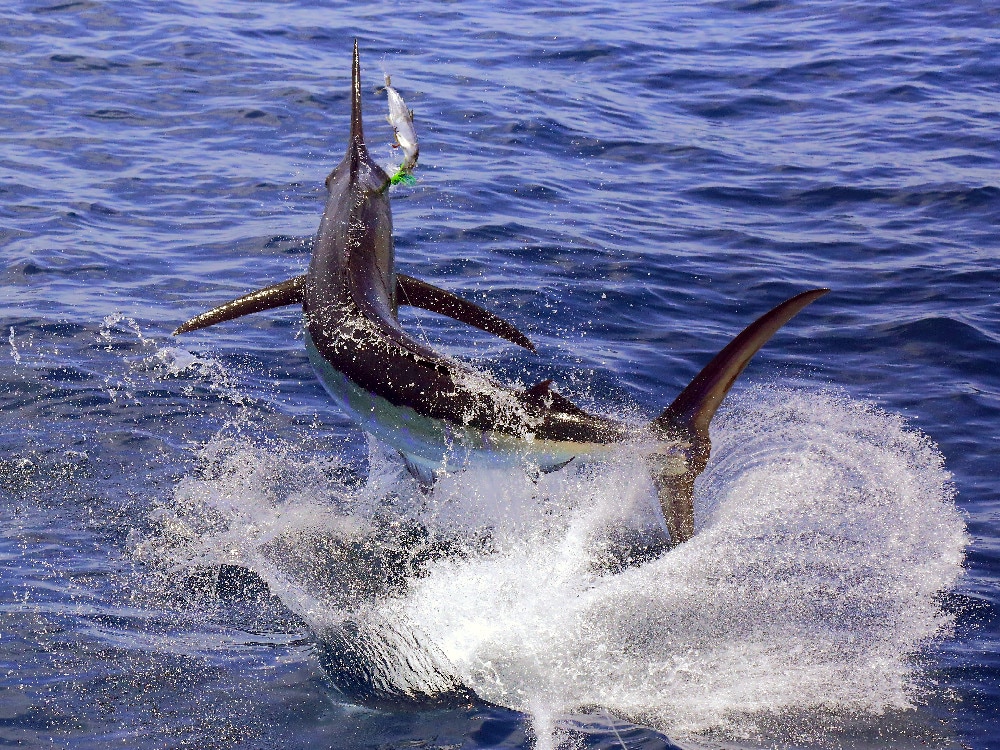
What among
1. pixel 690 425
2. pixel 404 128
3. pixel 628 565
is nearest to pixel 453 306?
pixel 404 128

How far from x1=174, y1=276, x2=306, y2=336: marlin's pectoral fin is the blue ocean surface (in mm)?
1075

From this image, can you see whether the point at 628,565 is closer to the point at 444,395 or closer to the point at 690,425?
the point at 690,425

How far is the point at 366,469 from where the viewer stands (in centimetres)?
826

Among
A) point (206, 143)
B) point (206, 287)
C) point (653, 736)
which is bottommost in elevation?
point (653, 736)

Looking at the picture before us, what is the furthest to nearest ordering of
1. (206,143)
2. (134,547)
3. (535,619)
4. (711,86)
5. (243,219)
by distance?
1. (711,86)
2. (206,143)
3. (243,219)
4. (134,547)
5. (535,619)

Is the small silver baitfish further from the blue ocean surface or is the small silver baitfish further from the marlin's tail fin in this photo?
the marlin's tail fin

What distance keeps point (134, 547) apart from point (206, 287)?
4.52 metres

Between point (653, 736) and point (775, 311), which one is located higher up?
point (775, 311)

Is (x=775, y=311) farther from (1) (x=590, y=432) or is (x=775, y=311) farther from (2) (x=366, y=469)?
(2) (x=366, y=469)

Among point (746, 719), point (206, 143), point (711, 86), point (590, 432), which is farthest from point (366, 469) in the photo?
point (711, 86)

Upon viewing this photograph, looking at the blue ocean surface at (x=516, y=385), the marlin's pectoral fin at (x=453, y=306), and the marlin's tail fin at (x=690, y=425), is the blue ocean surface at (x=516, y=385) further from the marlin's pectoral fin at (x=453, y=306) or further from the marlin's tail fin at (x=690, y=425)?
the marlin's pectoral fin at (x=453, y=306)

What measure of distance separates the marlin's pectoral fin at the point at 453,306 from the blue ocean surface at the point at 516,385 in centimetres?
101

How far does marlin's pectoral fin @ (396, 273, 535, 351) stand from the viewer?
7.71 meters

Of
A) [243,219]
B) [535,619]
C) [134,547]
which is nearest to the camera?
[535,619]
